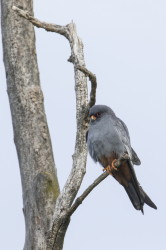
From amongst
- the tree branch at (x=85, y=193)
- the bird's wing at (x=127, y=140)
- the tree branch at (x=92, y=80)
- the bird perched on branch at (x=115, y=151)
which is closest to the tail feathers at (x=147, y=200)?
the bird perched on branch at (x=115, y=151)

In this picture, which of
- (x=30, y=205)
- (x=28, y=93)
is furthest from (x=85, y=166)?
(x=28, y=93)

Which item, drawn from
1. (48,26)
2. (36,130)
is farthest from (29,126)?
(48,26)

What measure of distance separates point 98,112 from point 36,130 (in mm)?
1636

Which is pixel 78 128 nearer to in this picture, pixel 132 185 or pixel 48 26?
pixel 48 26

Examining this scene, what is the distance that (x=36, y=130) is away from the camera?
6590 millimetres

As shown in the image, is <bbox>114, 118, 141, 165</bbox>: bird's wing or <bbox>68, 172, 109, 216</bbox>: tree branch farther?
<bbox>114, 118, 141, 165</bbox>: bird's wing

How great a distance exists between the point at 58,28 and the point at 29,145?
4.05 ft

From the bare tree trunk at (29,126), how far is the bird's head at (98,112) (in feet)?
4.13

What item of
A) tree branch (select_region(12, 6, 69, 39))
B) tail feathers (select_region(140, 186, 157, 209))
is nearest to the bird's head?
tail feathers (select_region(140, 186, 157, 209))

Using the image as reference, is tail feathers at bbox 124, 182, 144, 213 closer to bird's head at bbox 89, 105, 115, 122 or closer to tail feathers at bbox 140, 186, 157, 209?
tail feathers at bbox 140, 186, 157, 209

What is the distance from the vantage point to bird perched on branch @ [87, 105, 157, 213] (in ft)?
24.5

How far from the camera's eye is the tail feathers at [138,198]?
23.5ft

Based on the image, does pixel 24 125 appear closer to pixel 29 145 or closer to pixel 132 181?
pixel 29 145

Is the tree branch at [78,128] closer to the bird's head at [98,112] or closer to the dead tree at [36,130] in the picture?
the dead tree at [36,130]
